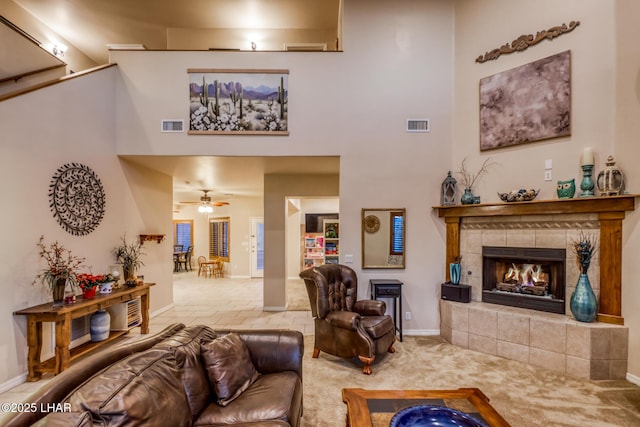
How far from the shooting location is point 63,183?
3492mm

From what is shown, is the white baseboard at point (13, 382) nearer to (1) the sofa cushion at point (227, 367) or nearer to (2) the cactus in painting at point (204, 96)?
(1) the sofa cushion at point (227, 367)

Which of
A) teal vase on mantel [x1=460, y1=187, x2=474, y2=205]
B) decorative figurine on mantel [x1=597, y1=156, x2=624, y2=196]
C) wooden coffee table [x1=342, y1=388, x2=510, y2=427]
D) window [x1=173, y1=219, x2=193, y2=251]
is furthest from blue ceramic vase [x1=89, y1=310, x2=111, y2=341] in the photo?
window [x1=173, y1=219, x2=193, y2=251]

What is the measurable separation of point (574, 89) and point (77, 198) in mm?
6251

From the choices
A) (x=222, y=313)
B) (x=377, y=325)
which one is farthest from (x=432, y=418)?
(x=222, y=313)

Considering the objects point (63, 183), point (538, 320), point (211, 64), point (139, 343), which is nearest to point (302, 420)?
point (139, 343)

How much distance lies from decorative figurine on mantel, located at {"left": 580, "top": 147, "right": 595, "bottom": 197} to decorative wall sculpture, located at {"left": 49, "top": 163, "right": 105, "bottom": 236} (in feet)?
19.8

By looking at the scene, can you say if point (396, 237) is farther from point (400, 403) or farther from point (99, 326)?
point (99, 326)

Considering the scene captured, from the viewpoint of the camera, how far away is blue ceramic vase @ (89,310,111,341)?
374 cm

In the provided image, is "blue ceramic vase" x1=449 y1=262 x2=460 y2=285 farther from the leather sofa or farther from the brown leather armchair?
the leather sofa

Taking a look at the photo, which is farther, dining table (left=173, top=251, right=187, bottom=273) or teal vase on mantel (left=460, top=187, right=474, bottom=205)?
dining table (left=173, top=251, right=187, bottom=273)

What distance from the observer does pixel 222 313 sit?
221 inches

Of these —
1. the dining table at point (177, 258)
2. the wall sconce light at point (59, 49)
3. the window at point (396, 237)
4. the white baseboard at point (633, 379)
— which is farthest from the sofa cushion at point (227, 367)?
the dining table at point (177, 258)

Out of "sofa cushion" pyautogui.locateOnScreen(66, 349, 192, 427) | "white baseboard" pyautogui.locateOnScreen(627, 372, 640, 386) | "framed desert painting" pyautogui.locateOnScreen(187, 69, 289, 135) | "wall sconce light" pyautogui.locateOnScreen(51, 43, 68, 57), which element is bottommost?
"white baseboard" pyautogui.locateOnScreen(627, 372, 640, 386)

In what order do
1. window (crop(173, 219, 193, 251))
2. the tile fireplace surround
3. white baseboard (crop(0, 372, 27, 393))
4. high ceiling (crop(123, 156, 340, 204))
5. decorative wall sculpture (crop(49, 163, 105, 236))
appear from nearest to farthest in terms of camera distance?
white baseboard (crop(0, 372, 27, 393))
the tile fireplace surround
decorative wall sculpture (crop(49, 163, 105, 236))
high ceiling (crop(123, 156, 340, 204))
window (crop(173, 219, 193, 251))
